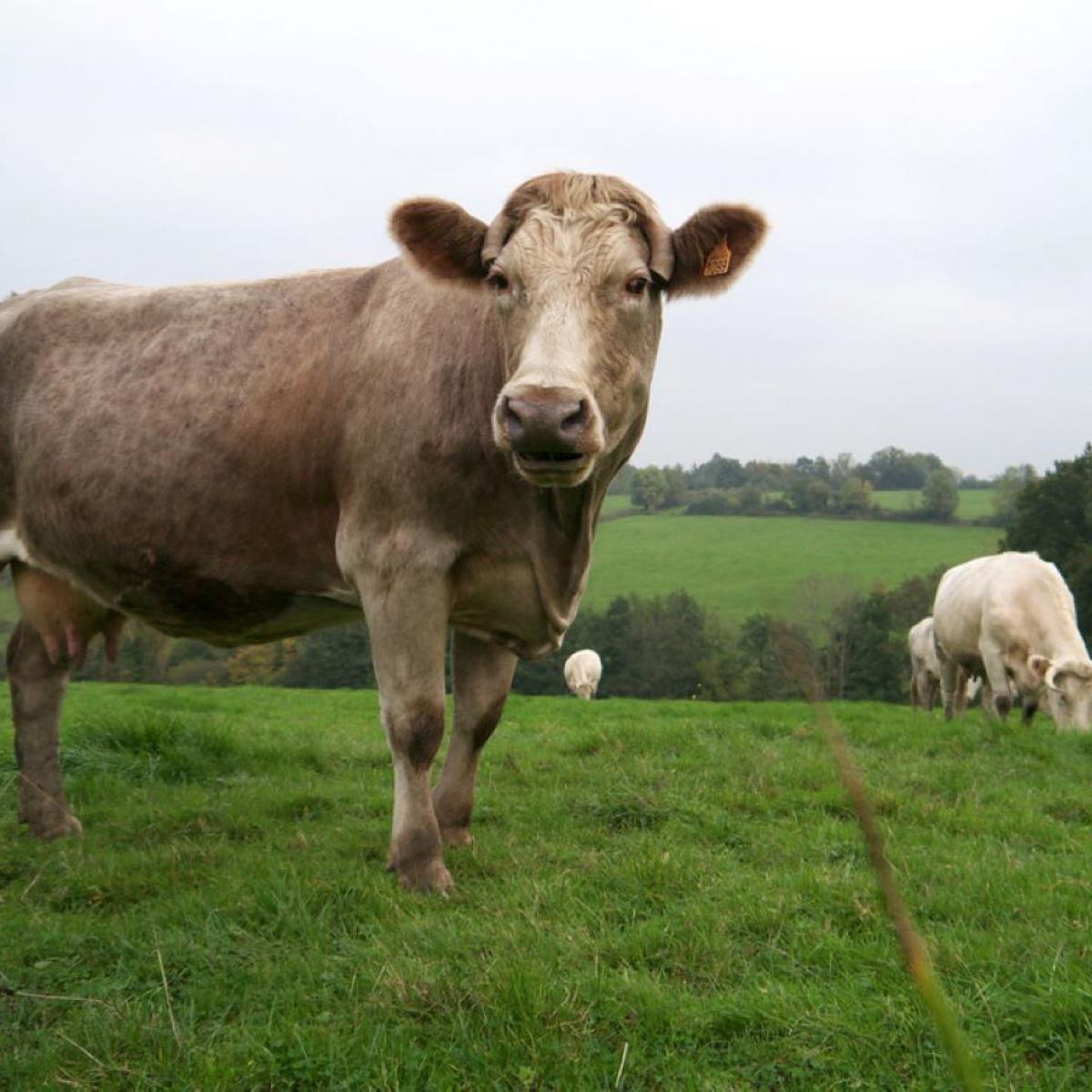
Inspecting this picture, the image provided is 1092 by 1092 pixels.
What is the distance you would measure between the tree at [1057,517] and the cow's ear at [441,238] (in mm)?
32549

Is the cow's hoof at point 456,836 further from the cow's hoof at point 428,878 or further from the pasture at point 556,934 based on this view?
the cow's hoof at point 428,878

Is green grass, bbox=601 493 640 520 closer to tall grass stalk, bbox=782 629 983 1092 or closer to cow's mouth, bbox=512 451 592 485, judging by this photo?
cow's mouth, bbox=512 451 592 485

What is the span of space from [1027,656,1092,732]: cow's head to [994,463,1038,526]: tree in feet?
59.4

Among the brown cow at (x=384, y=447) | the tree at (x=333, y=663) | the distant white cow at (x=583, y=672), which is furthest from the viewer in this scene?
the tree at (x=333, y=663)

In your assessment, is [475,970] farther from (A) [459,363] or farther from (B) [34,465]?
(B) [34,465]

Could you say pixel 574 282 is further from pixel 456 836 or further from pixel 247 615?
pixel 456 836

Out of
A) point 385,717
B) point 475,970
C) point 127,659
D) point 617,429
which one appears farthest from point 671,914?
point 127,659

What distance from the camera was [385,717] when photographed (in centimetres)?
479

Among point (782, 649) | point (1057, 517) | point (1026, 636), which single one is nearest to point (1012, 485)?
point (1057, 517)

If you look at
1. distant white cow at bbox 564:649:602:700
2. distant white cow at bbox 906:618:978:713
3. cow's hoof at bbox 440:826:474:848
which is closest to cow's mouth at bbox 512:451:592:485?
cow's hoof at bbox 440:826:474:848

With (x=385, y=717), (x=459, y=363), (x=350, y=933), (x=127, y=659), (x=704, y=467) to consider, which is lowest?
(x=127, y=659)

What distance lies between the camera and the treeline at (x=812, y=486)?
228 centimetres

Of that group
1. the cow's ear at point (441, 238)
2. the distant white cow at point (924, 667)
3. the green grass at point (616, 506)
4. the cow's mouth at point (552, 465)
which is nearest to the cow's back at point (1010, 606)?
the distant white cow at point (924, 667)

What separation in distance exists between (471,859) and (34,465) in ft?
10.2
